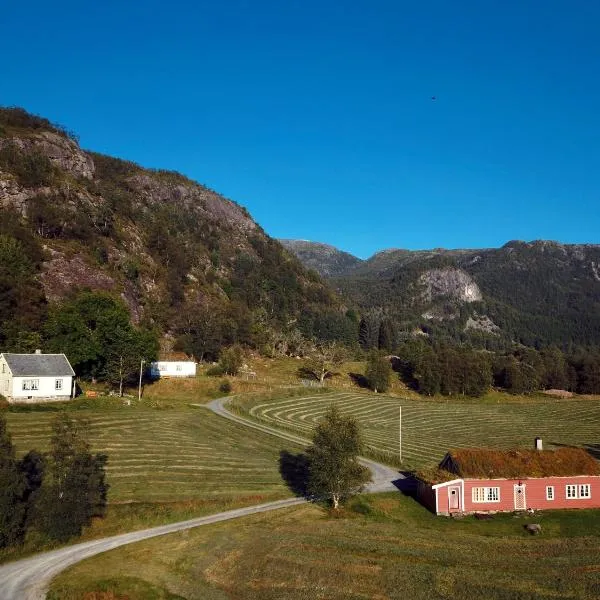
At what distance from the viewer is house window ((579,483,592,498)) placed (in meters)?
49.6

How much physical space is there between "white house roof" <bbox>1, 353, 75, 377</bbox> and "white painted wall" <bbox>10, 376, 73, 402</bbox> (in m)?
0.51

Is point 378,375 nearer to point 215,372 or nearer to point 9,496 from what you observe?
point 215,372

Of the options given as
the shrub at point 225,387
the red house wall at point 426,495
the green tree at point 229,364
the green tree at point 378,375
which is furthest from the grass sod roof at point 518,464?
the green tree at point 378,375

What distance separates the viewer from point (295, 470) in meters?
59.1

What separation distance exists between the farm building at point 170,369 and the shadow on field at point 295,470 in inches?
1682

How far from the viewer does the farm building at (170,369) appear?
102 m

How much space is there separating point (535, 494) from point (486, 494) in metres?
4.27

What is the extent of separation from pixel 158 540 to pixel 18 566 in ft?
27.8

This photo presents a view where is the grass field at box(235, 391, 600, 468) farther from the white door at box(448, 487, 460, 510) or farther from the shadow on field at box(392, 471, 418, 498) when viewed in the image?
the white door at box(448, 487, 460, 510)

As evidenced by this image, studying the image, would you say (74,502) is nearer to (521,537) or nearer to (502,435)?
(521,537)

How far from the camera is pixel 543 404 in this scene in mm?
126500

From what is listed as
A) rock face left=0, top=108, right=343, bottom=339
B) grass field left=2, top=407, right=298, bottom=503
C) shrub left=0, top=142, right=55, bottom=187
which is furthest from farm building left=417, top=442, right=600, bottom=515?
shrub left=0, top=142, right=55, bottom=187

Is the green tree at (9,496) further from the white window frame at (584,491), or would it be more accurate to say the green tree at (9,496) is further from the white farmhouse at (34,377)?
the white window frame at (584,491)

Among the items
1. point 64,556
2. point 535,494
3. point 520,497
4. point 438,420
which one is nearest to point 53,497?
point 64,556
